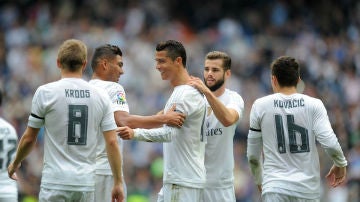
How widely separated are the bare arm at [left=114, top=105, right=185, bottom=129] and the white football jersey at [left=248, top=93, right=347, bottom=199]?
868mm

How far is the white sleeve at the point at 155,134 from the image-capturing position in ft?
32.5

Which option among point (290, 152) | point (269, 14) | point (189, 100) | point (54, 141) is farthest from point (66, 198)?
point (269, 14)

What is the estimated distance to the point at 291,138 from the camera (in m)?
10.0

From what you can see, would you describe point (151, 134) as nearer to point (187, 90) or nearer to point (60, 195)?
point (187, 90)

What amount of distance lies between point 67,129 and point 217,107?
1.79m

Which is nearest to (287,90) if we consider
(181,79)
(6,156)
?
(181,79)

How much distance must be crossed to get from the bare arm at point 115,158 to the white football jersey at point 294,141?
158 cm

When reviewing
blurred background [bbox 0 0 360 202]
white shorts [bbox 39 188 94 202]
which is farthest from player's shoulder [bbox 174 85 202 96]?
blurred background [bbox 0 0 360 202]

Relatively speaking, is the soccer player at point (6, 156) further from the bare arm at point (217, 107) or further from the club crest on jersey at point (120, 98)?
the bare arm at point (217, 107)

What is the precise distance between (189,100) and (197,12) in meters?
15.5

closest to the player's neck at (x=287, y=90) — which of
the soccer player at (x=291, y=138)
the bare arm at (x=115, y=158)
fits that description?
the soccer player at (x=291, y=138)

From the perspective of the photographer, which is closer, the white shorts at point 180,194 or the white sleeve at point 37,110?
the white sleeve at point 37,110

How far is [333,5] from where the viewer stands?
2489cm

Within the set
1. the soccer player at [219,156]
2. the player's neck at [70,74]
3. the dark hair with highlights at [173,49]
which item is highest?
the dark hair with highlights at [173,49]
